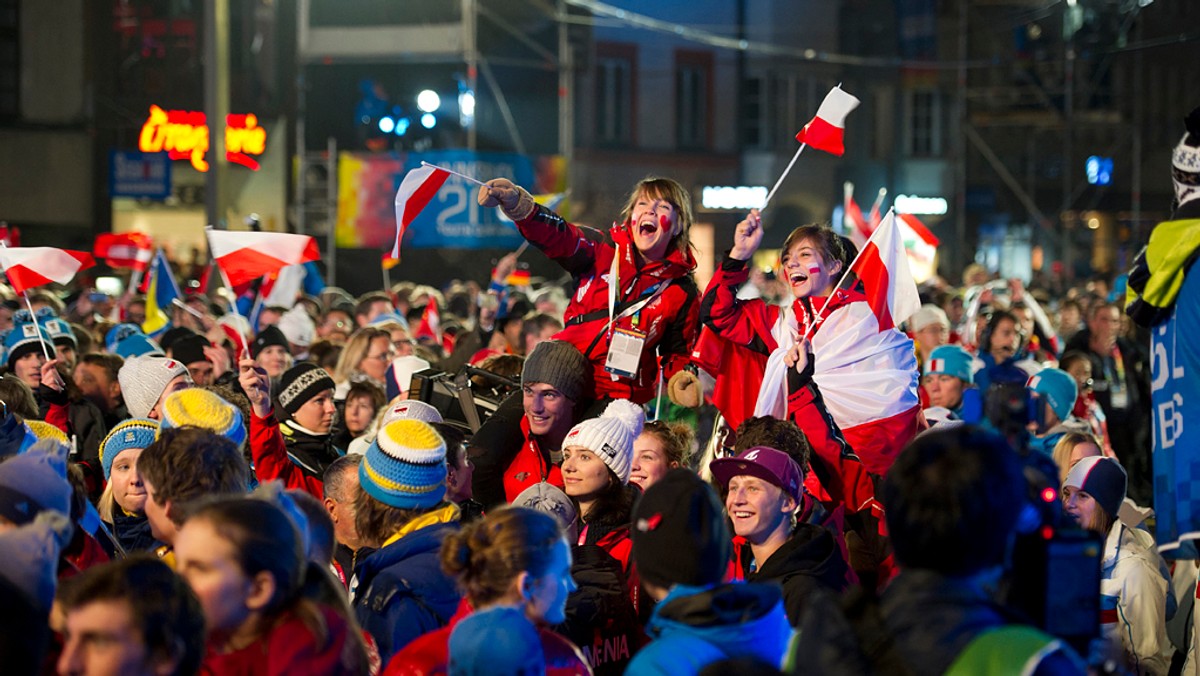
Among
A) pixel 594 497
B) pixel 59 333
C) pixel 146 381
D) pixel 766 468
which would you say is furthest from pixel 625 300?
pixel 59 333

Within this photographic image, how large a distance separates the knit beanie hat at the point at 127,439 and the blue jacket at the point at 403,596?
57.1 inches

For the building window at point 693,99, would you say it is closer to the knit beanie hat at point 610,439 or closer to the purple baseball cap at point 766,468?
the knit beanie hat at point 610,439

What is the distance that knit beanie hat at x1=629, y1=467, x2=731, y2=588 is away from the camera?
3.05 m

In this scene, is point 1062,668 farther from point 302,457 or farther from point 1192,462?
point 302,457

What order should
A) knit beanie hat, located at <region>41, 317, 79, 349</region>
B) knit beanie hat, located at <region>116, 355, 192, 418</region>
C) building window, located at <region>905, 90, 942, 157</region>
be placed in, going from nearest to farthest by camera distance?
1. knit beanie hat, located at <region>116, 355, 192, 418</region>
2. knit beanie hat, located at <region>41, 317, 79, 349</region>
3. building window, located at <region>905, 90, 942, 157</region>

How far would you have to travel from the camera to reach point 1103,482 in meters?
5.45

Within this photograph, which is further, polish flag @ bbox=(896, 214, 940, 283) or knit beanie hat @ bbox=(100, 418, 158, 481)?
polish flag @ bbox=(896, 214, 940, 283)

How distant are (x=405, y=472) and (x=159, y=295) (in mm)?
8254

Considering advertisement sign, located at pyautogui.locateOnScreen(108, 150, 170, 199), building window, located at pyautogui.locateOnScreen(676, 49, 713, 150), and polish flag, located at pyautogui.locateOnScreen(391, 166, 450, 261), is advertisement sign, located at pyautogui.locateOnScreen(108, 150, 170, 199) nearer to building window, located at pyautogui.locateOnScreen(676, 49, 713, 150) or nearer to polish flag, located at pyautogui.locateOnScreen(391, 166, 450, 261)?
building window, located at pyautogui.locateOnScreen(676, 49, 713, 150)

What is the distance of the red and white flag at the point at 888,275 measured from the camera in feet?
19.9

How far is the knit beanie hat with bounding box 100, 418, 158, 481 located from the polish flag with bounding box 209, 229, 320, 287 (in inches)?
106

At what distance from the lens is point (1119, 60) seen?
32.7 meters

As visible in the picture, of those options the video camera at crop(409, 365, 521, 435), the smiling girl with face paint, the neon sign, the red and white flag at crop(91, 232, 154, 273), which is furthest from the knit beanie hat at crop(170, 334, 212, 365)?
the neon sign

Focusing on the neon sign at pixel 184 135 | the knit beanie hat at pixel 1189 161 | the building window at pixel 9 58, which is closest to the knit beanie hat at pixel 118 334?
the knit beanie hat at pixel 1189 161
